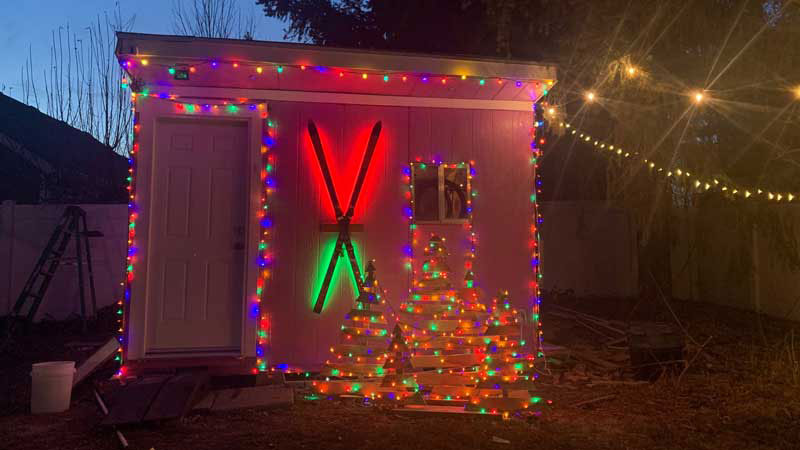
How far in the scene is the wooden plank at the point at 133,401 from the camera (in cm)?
365

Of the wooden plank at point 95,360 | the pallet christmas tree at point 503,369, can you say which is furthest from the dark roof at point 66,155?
the pallet christmas tree at point 503,369

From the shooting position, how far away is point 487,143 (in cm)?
530

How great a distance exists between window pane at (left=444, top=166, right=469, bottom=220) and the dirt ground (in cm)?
188

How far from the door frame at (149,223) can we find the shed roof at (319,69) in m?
0.29

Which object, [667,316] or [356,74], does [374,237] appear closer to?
[356,74]

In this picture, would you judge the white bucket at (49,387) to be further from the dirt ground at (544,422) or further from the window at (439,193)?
the window at (439,193)

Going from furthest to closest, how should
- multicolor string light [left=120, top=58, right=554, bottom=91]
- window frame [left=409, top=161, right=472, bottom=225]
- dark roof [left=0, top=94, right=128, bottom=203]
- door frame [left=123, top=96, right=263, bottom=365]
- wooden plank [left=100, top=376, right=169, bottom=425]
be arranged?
dark roof [left=0, top=94, right=128, bottom=203], window frame [left=409, top=161, right=472, bottom=225], door frame [left=123, top=96, right=263, bottom=365], multicolor string light [left=120, top=58, right=554, bottom=91], wooden plank [left=100, top=376, right=169, bottom=425]

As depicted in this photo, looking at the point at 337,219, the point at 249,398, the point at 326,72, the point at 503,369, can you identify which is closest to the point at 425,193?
the point at 337,219

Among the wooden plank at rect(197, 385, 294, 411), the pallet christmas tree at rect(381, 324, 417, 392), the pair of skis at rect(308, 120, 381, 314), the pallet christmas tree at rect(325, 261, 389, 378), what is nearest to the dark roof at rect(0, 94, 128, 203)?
the pair of skis at rect(308, 120, 381, 314)

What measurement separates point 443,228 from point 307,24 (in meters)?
7.76

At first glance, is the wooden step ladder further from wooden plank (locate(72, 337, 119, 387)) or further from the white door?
the white door

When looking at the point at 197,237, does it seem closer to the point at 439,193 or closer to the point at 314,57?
the point at 314,57

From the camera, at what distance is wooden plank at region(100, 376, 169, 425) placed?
3.65 metres

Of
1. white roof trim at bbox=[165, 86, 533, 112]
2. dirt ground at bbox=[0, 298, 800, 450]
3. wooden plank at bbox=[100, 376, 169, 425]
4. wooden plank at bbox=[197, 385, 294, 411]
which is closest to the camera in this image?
dirt ground at bbox=[0, 298, 800, 450]
